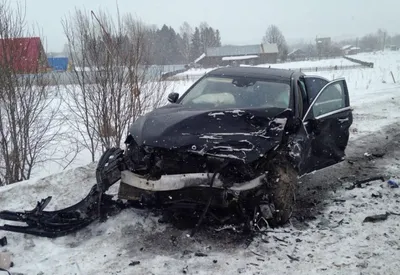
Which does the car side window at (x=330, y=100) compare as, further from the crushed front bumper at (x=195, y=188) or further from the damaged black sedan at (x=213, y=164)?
the crushed front bumper at (x=195, y=188)

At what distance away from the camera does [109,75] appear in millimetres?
7410

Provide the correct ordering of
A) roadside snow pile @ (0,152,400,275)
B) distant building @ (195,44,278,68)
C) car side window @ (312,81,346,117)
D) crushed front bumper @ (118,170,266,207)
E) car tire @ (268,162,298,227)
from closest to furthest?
roadside snow pile @ (0,152,400,275), crushed front bumper @ (118,170,266,207), car tire @ (268,162,298,227), car side window @ (312,81,346,117), distant building @ (195,44,278,68)

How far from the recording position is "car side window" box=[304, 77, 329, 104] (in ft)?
16.8

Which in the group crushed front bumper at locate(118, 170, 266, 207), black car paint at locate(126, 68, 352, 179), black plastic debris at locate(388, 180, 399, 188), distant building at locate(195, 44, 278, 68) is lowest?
black plastic debris at locate(388, 180, 399, 188)

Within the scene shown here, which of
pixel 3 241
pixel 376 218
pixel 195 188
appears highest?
pixel 195 188

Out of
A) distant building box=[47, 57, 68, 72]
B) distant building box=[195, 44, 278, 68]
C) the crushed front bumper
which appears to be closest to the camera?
the crushed front bumper

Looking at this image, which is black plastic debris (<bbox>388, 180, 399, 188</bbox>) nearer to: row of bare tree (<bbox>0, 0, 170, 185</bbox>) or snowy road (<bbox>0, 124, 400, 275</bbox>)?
snowy road (<bbox>0, 124, 400, 275</bbox>)

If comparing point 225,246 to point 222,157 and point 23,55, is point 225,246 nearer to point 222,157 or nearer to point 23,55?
point 222,157

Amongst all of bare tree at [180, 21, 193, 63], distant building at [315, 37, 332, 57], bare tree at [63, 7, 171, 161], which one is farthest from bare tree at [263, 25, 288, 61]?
bare tree at [63, 7, 171, 161]

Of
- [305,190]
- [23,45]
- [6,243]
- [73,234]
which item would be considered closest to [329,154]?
[305,190]

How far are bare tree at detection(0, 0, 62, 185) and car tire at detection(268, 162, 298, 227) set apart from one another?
5339 mm

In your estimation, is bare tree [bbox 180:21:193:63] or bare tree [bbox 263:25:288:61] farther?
bare tree [bbox 263:25:288:61]

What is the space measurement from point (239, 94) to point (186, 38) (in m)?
78.0

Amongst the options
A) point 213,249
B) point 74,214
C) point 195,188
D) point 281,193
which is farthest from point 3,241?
point 281,193
